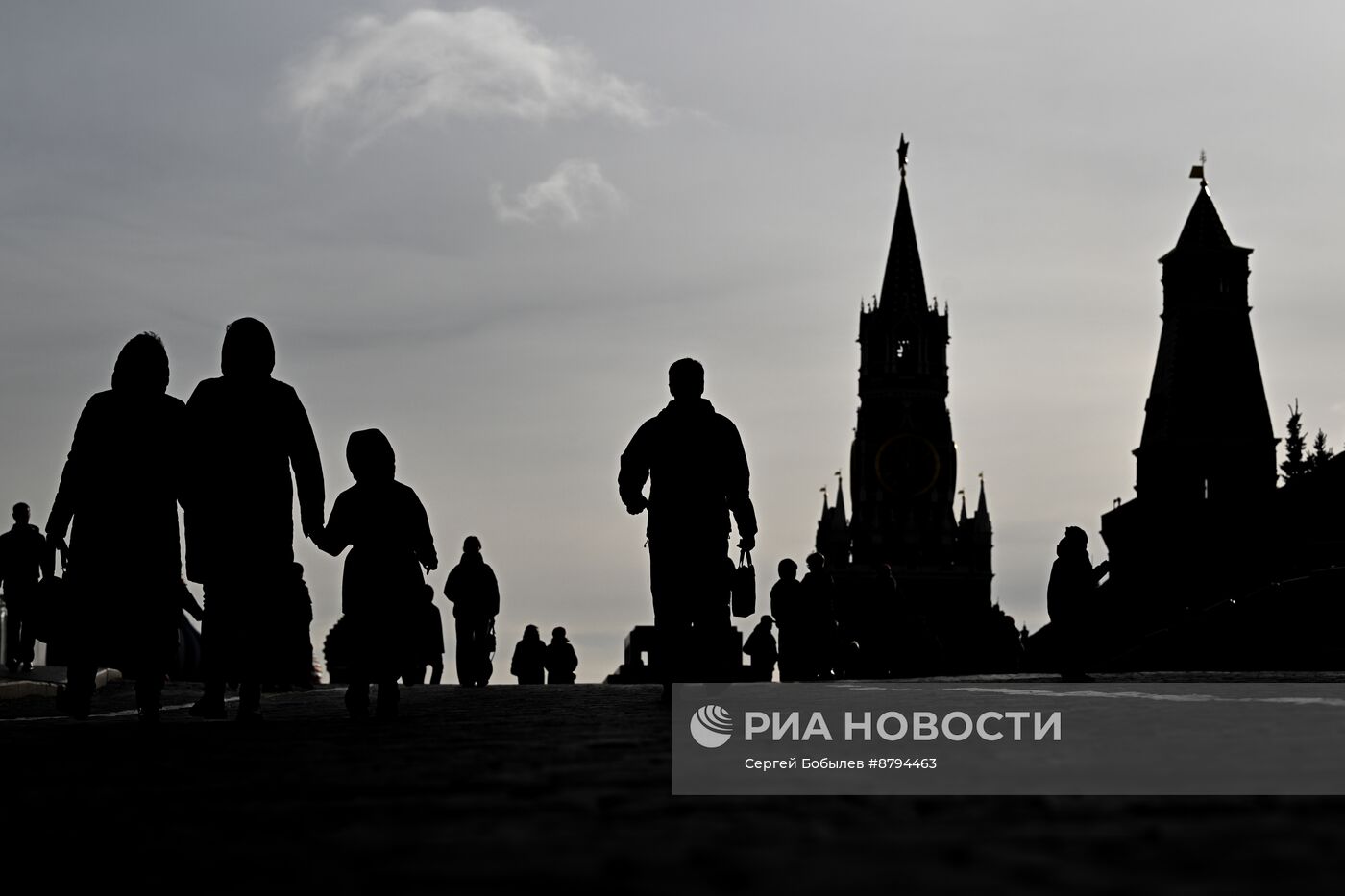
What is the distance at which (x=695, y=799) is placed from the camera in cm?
495

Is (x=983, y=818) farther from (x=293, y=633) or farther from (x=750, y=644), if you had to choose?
(x=750, y=644)

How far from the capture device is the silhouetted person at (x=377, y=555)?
10.8 metres

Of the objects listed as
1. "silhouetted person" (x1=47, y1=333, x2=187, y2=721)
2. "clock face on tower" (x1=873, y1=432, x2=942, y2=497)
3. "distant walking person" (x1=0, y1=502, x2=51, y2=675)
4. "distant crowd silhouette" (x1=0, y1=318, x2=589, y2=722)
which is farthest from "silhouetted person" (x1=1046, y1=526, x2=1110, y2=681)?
"clock face on tower" (x1=873, y1=432, x2=942, y2=497)

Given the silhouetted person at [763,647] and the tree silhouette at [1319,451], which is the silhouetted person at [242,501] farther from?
the tree silhouette at [1319,451]

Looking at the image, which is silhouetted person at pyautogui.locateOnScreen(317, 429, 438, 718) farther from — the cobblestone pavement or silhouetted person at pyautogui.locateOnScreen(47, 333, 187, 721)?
the cobblestone pavement

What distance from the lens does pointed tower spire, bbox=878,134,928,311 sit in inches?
6609

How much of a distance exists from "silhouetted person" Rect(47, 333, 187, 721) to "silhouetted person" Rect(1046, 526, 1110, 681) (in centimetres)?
941

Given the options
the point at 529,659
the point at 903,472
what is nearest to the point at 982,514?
the point at 903,472

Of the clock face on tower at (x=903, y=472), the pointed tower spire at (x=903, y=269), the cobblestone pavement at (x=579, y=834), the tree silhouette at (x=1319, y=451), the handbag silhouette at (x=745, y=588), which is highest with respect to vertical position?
the pointed tower spire at (x=903, y=269)

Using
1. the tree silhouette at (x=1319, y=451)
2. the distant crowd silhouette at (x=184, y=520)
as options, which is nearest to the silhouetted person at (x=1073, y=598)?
the distant crowd silhouette at (x=184, y=520)

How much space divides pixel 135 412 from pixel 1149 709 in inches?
179

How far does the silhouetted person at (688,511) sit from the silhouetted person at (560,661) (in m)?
14.9

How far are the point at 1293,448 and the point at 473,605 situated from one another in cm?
8900

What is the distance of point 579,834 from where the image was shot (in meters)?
4.21
